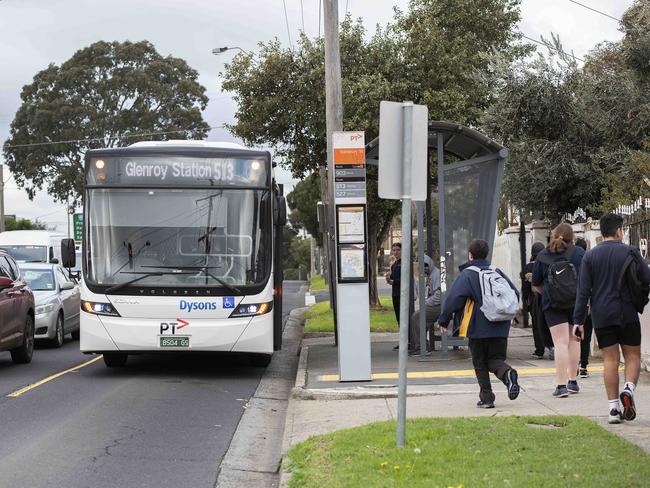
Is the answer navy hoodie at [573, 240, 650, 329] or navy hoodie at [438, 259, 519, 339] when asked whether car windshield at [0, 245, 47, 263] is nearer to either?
navy hoodie at [438, 259, 519, 339]

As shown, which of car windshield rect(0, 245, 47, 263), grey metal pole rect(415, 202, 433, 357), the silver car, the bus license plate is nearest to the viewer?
the bus license plate

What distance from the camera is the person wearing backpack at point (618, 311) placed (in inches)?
328

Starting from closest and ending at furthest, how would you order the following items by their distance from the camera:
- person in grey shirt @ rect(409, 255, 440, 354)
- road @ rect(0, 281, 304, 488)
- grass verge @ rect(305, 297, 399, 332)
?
road @ rect(0, 281, 304, 488) < person in grey shirt @ rect(409, 255, 440, 354) < grass verge @ rect(305, 297, 399, 332)

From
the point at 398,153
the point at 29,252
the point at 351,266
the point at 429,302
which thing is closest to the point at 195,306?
the point at 351,266

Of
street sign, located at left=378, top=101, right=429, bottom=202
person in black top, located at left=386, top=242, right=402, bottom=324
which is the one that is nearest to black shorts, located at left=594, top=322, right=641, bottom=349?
street sign, located at left=378, top=101, right=429, bottom=202

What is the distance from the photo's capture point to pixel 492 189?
14.4 meters

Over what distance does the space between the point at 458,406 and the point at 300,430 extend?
5.63 feet

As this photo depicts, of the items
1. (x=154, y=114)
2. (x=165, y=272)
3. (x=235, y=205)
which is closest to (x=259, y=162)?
(x=235, y=205)

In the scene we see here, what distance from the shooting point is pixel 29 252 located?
98.4 feet

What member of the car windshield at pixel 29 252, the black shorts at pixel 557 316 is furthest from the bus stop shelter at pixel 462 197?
the car windshield at pixel 29 252

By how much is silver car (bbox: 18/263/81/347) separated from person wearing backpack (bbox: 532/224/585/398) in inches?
410

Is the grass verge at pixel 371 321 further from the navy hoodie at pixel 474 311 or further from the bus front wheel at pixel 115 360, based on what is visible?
the navy hoodie at pixel 474 311

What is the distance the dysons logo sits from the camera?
12.9 m

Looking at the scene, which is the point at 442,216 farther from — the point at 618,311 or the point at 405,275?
the point at 405,275
